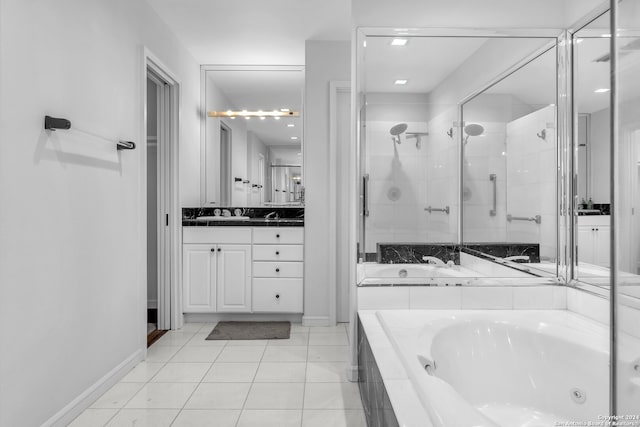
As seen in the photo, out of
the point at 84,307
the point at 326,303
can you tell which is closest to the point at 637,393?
the point at 84,307

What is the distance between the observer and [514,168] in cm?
214

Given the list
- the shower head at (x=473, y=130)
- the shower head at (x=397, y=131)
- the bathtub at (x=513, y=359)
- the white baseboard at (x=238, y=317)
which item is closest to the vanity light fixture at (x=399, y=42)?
the shower head at (x=397, y=131)

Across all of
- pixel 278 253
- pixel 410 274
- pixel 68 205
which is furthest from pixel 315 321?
pixel 68 205

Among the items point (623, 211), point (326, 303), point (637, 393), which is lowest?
point (326, 303)

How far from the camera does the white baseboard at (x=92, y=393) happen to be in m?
1.75

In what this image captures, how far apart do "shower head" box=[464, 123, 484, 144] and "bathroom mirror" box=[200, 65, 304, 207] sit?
6.08ft

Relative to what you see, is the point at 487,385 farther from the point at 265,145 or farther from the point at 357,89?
the point at 265,145

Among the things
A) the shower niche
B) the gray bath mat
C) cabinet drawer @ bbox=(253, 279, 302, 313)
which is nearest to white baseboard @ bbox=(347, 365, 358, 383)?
the shower niche

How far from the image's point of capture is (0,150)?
1428 millimetres

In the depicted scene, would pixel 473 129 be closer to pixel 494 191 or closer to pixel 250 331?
pixel 494 191

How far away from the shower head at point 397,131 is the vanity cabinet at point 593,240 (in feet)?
3.28

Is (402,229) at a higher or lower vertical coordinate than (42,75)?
lower

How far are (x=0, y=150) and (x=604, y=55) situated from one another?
257cm

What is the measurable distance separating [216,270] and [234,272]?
15 cm
